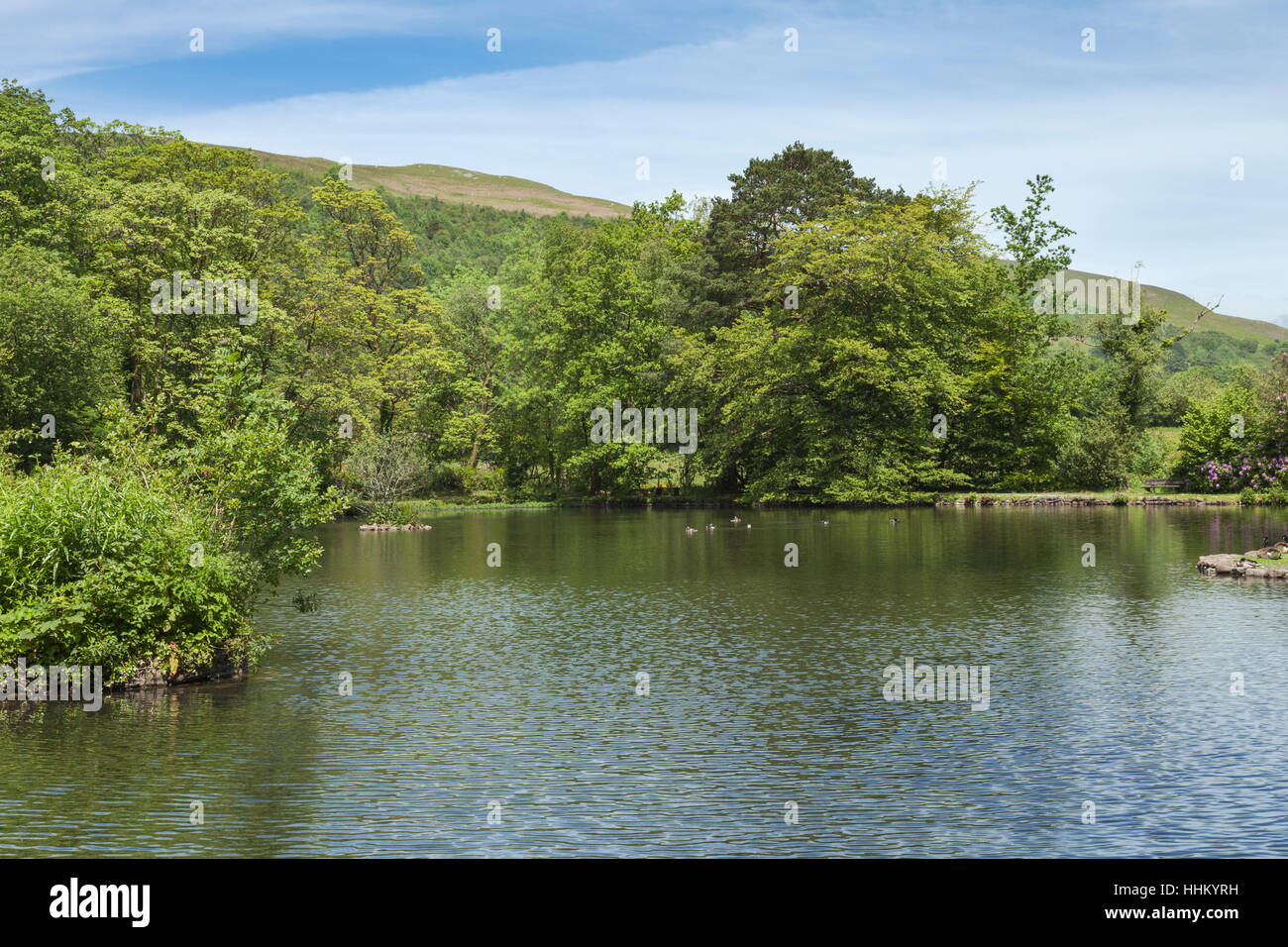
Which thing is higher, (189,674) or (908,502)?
(908,502)

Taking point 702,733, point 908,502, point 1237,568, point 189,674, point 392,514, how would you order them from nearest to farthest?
point 702,733 → point 189,674 → point 1237,568 → point 392,514 → point 908,502

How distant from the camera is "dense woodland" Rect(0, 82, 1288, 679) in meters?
55.2

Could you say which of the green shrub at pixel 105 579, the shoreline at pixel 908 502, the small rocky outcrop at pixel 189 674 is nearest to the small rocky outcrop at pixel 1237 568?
the small rocky outcrop at pixel 189 674

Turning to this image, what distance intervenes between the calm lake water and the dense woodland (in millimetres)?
27853

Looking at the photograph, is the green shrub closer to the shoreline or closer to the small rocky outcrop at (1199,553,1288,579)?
the small rocky outcrop at (1199,553,1288,579)

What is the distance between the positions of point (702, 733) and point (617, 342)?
6728cm

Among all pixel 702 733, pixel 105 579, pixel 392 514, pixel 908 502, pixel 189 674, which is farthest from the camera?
pixel 908 502

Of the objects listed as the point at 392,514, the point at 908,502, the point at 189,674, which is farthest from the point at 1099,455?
the point at 189,674

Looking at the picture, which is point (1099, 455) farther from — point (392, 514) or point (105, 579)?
point (105, 579)

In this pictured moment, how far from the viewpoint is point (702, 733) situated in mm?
17625

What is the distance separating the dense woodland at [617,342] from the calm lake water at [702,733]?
27.9 m
